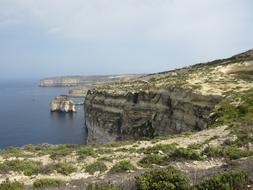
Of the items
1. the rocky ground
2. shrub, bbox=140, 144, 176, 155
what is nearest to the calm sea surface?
the rocky ground

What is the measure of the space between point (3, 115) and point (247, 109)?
4598 inches

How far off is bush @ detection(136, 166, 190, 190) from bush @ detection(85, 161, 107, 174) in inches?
199

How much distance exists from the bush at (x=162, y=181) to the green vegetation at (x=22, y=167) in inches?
283

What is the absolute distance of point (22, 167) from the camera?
63.7ft

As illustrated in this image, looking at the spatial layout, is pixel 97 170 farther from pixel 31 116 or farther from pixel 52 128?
pixel 31 116

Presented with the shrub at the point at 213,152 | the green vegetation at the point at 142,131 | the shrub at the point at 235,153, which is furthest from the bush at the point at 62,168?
the green vegetation at the point at 142,131

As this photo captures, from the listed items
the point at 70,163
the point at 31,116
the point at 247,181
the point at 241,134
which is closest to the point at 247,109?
the point at 241,134

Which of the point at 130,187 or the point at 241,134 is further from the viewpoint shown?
the point at 241,134

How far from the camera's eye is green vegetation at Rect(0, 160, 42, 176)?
18.8 m

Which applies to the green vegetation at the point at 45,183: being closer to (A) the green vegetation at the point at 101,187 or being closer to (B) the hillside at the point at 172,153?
(B) the hillside at the point at 172,153

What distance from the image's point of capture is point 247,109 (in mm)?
33438

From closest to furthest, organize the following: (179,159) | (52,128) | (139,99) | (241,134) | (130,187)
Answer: (130,187) < (179,159) < (241,134) < (139,99) < (52,128)

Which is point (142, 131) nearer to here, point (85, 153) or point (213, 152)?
point (85, 153)

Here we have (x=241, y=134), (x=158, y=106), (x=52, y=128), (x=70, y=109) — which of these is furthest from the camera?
(x=70, y=109)
